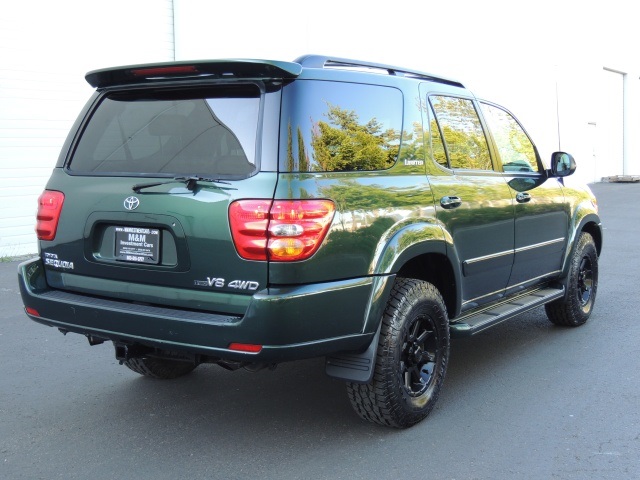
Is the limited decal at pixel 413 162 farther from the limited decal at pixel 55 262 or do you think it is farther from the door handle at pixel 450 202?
the limited decal at pixel 55 262

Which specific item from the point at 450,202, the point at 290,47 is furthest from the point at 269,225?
the point at 290,47

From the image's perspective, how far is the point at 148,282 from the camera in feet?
12.4

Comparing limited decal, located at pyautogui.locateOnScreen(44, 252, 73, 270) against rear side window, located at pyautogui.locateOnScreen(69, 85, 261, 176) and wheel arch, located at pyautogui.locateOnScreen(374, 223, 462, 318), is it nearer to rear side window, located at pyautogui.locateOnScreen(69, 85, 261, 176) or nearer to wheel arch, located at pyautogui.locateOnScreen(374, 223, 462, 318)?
rear side window, located at pyautogui.locateOnScreen(69, 85, 261, 176)

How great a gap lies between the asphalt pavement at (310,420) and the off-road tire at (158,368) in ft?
0.23

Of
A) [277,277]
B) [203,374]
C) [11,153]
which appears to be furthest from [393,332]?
[11,153]

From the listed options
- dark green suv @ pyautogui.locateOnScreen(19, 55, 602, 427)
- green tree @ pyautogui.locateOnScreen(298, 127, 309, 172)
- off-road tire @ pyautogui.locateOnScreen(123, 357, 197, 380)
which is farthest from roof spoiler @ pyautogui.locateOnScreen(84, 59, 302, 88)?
off-road tire @ pyautogui.locateOnScreen(123, 357, 197, 380)

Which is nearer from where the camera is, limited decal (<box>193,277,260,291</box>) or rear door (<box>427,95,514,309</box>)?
limited decal (<box>193,277,260,291</box>)

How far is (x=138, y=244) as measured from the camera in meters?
3.80

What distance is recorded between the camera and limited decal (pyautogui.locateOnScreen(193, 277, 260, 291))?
11.6ft

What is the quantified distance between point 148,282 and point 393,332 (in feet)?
4.20

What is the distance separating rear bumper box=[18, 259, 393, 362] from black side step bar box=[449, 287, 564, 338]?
94 centimetres

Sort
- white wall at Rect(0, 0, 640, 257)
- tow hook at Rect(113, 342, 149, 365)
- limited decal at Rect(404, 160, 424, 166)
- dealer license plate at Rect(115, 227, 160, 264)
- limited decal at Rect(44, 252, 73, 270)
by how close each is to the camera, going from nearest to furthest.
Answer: dealer license plate at Rect(115, 227, 160, 264) → tow hook at Rect(113, 342, 149, 365) → limited decal at Rect(44, 252, 73, 270) → limited decal at Rect(404, 160, 424, 166) → white wall at Rect(0, 0, 640, 257)

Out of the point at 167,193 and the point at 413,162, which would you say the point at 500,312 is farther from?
the point at 167,193

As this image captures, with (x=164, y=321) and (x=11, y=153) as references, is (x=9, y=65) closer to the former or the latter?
(x=11, y=153)
